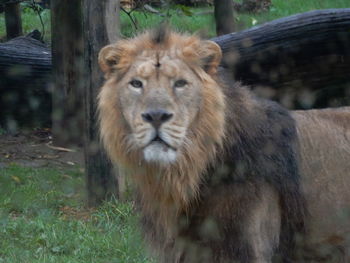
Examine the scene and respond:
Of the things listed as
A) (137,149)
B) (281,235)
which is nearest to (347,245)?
(281,235)

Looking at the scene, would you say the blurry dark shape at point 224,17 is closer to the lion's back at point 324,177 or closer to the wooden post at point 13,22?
the wooden post at point 13,22

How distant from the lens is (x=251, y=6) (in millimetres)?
14852

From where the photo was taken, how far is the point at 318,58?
797cm

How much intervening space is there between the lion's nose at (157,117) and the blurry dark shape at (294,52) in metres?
3.67

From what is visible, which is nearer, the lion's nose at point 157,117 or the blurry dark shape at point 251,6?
the lion's nose at point 157,117

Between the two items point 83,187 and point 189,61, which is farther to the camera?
point 83,187

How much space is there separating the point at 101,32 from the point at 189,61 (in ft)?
7.42

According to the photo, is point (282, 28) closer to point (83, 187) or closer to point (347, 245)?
point (83, 187)

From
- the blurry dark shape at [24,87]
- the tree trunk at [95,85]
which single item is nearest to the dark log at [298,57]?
the tree trunk at [95,85]

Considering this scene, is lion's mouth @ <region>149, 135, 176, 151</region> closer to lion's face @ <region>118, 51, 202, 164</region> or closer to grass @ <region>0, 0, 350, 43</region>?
lion's face @ <region>118, 51, 202, 164</region>

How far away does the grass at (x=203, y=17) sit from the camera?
41.9 feet

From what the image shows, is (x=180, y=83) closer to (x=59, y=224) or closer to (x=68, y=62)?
(x=59, y=224)

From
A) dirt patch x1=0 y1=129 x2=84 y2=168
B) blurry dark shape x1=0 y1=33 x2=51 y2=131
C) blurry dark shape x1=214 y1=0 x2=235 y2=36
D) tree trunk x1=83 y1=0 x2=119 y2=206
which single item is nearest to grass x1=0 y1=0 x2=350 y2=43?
blurry dark shape x1=214 y1=0 x2=235 y2=36

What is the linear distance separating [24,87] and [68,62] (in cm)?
97
